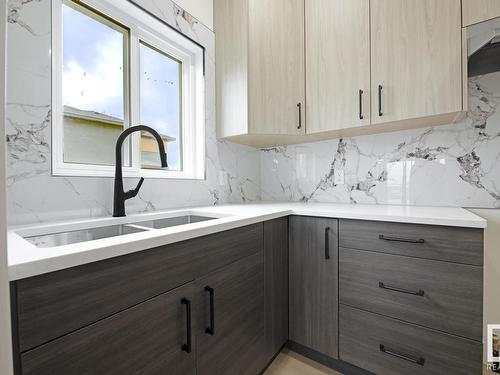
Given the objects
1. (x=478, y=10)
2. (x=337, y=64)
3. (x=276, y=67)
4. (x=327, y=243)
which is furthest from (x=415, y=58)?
(x=327, y=243)

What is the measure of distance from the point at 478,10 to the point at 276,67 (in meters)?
1.04

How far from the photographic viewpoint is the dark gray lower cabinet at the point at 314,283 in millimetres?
1351

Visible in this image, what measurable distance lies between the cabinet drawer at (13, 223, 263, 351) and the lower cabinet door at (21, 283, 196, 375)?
3cm

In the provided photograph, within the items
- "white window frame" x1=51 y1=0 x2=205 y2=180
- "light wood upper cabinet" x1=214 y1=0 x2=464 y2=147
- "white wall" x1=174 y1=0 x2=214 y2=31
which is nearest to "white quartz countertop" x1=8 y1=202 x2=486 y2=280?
"white window frame" x1=51 y1=0 x2=205 y2=180

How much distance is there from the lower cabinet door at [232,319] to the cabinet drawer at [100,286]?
0.12 m

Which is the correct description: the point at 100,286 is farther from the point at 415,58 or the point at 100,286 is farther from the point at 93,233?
the point at 415,58

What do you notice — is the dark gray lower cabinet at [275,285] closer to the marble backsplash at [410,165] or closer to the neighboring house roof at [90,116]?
the marble backsplash at [410,165]

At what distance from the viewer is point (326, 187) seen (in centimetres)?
199

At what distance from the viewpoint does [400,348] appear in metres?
1.18

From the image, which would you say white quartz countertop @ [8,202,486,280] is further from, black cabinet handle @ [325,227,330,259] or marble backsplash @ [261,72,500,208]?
marble backsplash @ [261,72,500,208]

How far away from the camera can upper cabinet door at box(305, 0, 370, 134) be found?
151cm

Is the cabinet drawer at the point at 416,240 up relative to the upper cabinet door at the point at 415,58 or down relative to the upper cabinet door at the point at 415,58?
down

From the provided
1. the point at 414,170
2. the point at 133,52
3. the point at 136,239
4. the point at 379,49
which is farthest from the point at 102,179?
the point at 414,170

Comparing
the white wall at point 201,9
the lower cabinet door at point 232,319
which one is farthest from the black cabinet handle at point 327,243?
the white wall at point 201,9
